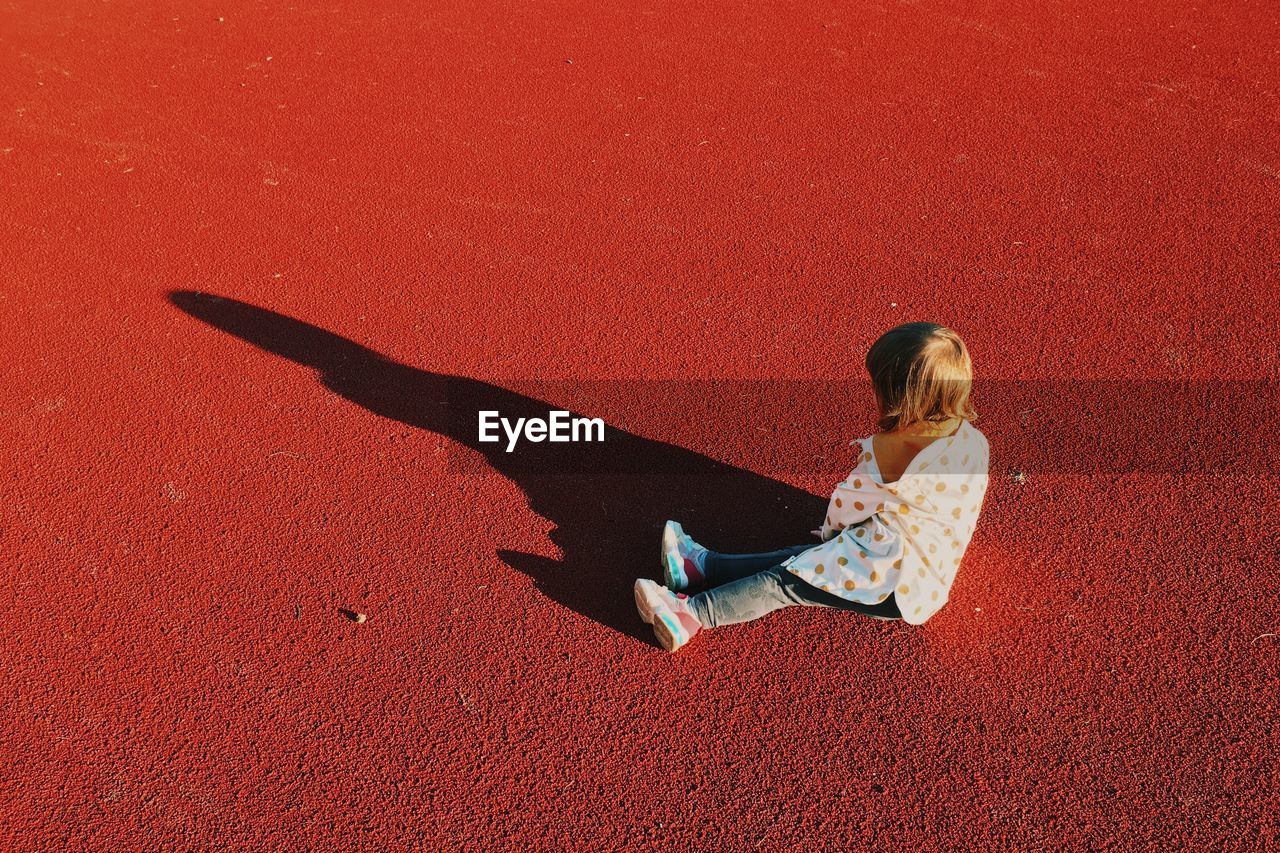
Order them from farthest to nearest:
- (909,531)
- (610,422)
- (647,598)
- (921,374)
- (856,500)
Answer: (610,422)
(647,598)
(856,500)
(909,531)
(921,374)

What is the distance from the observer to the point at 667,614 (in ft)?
10.7

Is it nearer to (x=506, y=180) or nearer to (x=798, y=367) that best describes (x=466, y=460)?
(x=798, y=367)

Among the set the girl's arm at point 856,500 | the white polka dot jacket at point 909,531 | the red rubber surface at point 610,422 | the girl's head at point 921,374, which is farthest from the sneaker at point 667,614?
the girl's head at point 921,374

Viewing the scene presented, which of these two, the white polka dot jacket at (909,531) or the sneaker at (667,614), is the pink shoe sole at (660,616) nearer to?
the sneaker at (667,614)

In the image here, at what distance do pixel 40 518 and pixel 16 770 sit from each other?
1076 mm

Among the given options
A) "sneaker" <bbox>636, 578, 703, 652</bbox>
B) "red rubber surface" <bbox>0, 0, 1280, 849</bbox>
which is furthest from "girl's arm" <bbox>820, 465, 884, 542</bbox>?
"sneaker" <bbox>636, 578, 703, 652</bbox>

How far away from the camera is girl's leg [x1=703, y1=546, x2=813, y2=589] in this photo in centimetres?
347

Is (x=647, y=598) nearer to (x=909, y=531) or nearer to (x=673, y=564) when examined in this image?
(x=673, y=564)

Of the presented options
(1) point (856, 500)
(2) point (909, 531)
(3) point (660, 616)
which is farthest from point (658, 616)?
(2) point (909, 531)

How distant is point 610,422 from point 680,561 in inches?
37.8

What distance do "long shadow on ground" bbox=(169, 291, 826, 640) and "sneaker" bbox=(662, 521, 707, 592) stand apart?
0.18 metres

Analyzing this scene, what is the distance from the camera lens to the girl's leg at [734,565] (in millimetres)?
3475

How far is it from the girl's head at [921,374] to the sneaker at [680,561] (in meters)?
0.86

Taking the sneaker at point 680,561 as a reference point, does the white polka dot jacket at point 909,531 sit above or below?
above
